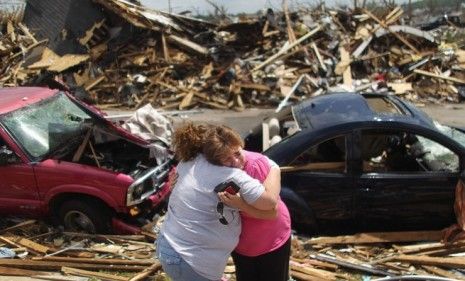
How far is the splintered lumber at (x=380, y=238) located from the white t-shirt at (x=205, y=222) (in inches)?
101

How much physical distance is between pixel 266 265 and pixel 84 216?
11.7 feet

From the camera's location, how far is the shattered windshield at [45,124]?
633cm

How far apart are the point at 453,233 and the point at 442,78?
32.9ft

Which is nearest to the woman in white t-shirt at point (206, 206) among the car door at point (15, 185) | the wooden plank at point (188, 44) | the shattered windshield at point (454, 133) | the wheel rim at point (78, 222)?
the shattered windshield at point (454, 133)

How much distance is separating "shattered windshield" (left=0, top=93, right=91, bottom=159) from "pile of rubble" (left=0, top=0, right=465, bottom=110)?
6.48 m

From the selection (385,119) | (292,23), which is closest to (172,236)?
(385,119)

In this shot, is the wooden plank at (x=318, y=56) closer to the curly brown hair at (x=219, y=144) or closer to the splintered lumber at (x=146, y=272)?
the splintered lumber at (x=146, y=272)

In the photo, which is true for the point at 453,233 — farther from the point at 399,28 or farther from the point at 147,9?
the point at 147,9

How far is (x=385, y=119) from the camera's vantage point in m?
5.38

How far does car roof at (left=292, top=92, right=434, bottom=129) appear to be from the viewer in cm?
547

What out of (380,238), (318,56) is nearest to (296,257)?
(380,238)

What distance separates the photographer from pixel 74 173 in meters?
6.08

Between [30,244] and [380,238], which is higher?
[380,238]

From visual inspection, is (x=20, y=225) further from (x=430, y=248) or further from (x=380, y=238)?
(x=430, y=248)
